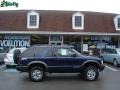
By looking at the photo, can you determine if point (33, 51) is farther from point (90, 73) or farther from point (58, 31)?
point (58, 31)

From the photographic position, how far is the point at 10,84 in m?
11.8

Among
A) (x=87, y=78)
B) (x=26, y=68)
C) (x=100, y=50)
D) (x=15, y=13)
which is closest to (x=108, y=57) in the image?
(x=100, y=50)

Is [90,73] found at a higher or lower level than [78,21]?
lower

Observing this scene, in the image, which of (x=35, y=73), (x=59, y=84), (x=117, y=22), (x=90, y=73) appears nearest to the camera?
(x=59, y=84)

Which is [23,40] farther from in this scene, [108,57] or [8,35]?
[108,57]

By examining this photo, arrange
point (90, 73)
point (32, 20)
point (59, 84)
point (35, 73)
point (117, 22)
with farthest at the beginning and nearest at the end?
point (117, 22) → point (32, 20) → point (90, 73) → point (35, 73) → point (59, 84)

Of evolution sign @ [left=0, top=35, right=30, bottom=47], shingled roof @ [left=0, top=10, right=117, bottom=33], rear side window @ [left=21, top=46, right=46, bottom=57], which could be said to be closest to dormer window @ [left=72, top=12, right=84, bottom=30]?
shingled roof @ [left=0, top=10, right=117, bottom=33]

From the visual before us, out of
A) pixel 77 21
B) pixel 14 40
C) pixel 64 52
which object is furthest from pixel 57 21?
pixel 64 52

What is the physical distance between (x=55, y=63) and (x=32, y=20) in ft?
58.2

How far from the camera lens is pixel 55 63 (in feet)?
42.3

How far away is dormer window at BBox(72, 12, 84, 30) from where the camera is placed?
29672 mm

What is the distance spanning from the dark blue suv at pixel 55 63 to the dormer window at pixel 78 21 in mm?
16648

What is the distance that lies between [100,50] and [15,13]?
11082 mm

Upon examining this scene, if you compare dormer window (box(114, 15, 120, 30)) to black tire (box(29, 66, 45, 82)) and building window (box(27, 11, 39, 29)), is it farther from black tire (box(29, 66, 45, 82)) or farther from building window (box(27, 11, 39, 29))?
black tire (box(29, 66, 45, 82))
